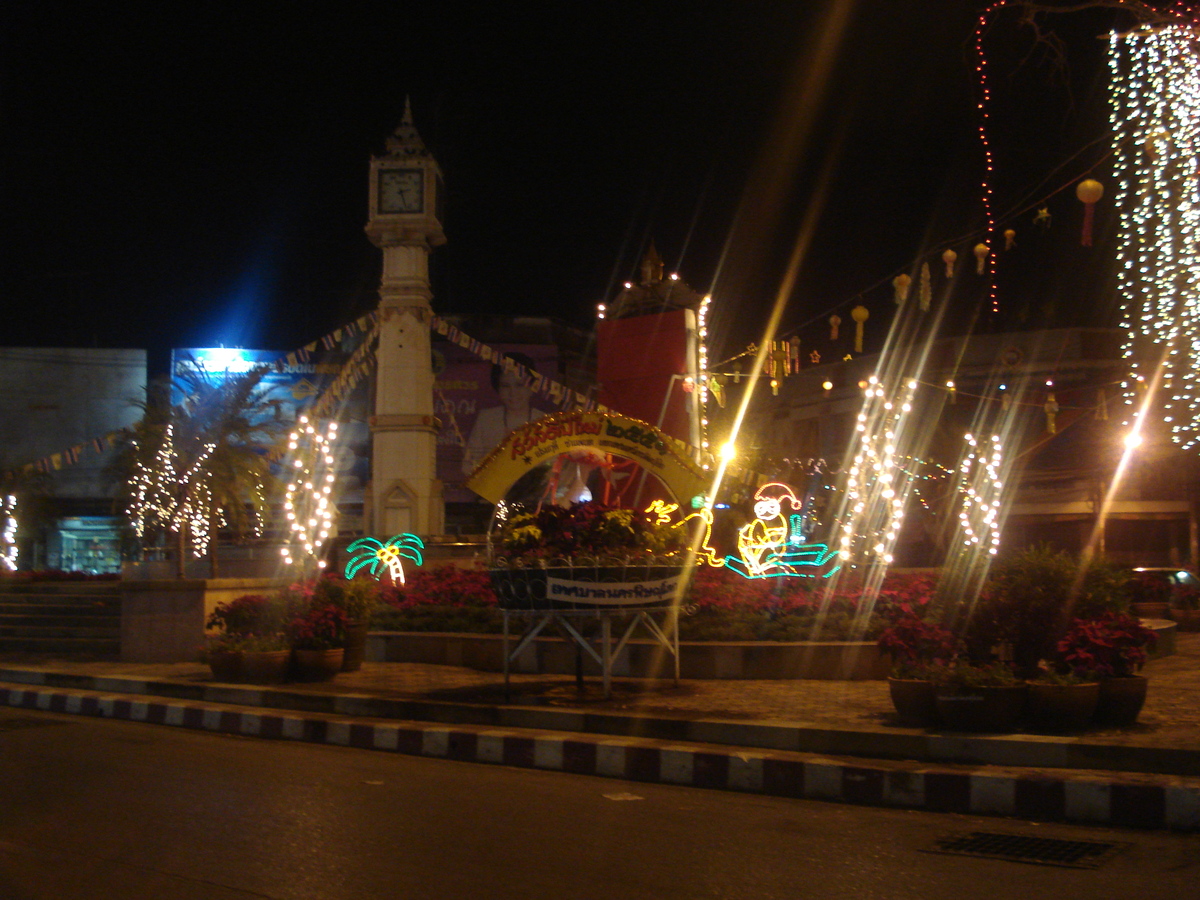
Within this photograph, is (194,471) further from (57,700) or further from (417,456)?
(57,700)

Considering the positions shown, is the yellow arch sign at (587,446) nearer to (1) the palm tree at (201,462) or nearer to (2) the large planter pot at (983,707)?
(2) the large planter pot at (983,707)

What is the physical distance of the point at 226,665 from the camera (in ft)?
37.7

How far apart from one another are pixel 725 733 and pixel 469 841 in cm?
274

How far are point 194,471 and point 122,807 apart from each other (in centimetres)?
1785

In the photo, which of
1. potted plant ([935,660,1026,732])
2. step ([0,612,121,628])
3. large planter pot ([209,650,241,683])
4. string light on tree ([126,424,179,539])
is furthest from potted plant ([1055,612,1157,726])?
string light on tree ([126,424,179,539])

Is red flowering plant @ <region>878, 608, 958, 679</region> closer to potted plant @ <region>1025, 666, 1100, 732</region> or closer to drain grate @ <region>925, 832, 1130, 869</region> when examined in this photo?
potted plant @ <region>1025, 666, 1100, 732</region>

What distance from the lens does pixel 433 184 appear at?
26.8 m

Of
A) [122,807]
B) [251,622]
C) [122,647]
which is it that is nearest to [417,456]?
[122,647]

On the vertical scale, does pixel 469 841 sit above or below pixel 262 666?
below

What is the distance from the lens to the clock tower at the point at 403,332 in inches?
1049

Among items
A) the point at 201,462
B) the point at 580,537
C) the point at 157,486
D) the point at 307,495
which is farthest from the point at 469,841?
the point at 157,486

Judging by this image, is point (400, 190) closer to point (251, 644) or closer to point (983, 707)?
point (251, 644)

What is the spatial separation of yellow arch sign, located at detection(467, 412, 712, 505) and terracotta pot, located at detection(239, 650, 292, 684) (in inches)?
117

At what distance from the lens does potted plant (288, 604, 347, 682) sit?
37.5 ft
